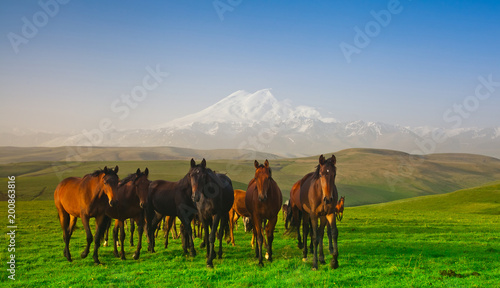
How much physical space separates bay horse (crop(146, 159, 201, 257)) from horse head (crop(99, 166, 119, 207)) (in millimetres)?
1920

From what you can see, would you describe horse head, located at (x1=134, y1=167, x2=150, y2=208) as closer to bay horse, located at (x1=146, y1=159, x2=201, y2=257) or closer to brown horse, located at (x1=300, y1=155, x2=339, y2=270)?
bay horse, located at (x1=146, y1=159, x2=201, y2=257)

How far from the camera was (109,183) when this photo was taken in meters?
13.8

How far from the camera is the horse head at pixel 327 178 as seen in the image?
37.4 ft

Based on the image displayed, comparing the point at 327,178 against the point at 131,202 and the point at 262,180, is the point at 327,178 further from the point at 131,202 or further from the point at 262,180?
the point at 131,202

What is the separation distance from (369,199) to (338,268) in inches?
4928

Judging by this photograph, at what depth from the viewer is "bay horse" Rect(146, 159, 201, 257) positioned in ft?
49.8

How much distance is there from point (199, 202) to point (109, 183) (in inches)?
137

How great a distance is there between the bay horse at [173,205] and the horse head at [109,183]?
1920 millimetres

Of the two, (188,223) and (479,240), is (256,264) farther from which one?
(479,240)

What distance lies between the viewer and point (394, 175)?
625 feet

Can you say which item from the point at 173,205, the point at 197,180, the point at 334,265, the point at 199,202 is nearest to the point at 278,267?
the point at 334,265

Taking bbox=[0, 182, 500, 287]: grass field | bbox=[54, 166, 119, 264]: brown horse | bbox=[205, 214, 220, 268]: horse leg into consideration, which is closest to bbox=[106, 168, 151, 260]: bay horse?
bbox=[54, 166, 119, 264]: brown horse

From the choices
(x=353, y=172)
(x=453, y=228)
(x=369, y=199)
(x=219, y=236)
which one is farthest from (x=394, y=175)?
(x=219, y=236)

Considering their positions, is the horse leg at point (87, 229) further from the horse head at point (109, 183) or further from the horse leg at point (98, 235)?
the horse head at point (109, 183)
